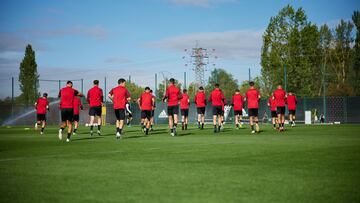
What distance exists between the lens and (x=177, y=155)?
11195 millimetres

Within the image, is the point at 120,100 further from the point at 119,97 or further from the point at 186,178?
the point at 186,178

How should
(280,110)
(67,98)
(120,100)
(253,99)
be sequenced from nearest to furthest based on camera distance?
(67,98) < (120,100) < (253,99) < (280,110)

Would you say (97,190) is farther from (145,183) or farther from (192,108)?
(192,108)

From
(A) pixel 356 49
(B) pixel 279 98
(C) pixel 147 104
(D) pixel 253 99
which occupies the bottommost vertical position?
(C) pixel 147 104

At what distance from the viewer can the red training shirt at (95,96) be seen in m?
23.3

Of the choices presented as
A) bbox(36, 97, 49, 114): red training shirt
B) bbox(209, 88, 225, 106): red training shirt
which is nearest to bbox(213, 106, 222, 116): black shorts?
bbox(209, 88, 225, 106): red training shirt

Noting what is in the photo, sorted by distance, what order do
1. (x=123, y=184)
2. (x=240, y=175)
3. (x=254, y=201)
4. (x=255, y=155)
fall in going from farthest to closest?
(x=255, y=155)
(x=240, y=175)
(x=123, y=184)
(x=254, y=201)

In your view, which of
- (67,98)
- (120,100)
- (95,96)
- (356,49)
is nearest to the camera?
(67,98)

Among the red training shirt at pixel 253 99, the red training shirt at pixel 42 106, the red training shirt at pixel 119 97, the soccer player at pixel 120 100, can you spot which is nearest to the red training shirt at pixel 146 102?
the soccer player at pixel 120 100

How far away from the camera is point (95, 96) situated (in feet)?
76.7

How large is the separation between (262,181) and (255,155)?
151 inches

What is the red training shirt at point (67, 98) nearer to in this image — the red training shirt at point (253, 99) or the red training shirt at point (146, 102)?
the red training shirt at point (146, 102)

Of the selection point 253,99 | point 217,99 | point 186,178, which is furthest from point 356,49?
point 186,178

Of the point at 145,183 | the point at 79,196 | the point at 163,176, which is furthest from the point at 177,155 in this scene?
the point at 79,196
